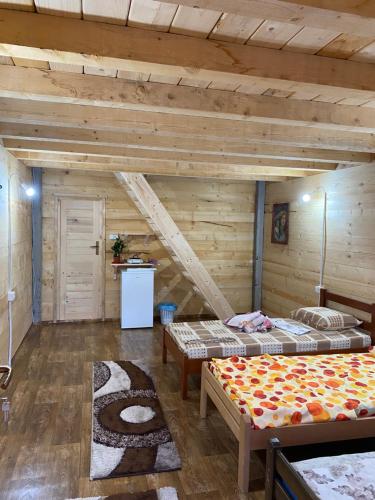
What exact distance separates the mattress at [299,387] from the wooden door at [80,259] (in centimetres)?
326

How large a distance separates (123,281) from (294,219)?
105 inches

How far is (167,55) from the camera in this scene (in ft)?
5.57

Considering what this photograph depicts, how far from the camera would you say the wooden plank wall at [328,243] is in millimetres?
4059

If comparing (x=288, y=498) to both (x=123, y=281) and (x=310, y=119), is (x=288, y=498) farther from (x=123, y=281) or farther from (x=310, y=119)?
(x=123, y=281)

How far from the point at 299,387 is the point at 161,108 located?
2112mm

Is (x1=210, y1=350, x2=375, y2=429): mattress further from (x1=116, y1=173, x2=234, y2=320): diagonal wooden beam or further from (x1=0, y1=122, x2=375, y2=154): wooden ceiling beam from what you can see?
(x1=116, y1=173, x2=234, y2=320): diagonal wooden beam

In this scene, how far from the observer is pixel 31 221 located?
17.9 feet

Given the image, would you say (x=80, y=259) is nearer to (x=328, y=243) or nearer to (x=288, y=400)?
(x=328, y=243)

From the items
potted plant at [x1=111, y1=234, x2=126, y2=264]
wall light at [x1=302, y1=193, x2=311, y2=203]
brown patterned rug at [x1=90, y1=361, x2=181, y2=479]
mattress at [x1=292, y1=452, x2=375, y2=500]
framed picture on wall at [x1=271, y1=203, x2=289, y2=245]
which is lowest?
brown patterned rug at [x1=90, y1=361, x2=181, y2=479]

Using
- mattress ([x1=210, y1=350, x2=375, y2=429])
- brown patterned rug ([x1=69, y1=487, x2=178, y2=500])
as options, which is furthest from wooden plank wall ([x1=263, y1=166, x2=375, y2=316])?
brown patterned rug ([x1=69, y1=487, x2=178, y2=500])

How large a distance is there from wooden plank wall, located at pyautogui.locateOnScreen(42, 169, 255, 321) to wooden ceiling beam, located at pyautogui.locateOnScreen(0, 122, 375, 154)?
2487mm

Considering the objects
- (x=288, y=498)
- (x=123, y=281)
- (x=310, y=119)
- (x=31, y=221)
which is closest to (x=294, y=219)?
(x=123, y=281)

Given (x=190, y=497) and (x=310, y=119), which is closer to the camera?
(x=190, y=497)

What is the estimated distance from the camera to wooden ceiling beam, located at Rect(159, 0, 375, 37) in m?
1.26
